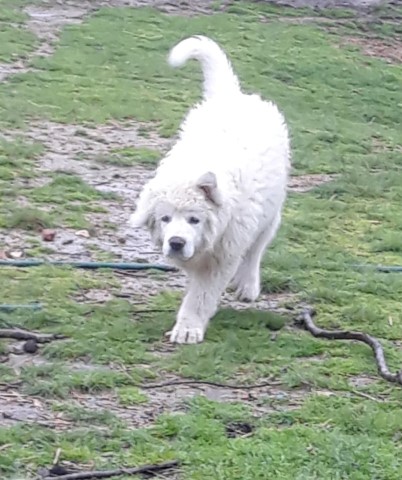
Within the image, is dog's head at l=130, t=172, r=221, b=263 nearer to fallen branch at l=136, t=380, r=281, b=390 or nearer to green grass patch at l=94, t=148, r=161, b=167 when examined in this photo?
fallen branch at l=136, t=380, r=281, b=390

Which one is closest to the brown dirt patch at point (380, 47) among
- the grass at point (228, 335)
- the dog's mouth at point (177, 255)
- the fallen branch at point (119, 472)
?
the grass at point (228, 335)

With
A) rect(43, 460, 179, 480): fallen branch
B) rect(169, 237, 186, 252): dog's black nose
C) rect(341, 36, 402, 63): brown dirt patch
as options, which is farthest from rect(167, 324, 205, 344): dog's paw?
rect(341, 36, 402, 63): brown dirt patch

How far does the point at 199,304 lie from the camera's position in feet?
20.3

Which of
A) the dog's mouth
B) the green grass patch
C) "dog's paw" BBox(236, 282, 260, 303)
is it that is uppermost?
the dog's mouth

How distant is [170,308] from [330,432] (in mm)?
1808

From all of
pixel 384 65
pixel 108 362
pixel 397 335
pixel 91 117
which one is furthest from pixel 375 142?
pixel 108 362

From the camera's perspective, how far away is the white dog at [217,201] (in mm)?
5895

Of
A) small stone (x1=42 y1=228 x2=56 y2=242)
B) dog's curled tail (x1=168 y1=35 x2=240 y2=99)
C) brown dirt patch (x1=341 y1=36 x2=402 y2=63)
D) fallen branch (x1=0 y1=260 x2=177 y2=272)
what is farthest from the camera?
brown dirt patch (x1=341 y1=36 x2=402 y2=63)

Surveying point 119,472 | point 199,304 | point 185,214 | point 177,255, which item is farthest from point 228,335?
point 119,472

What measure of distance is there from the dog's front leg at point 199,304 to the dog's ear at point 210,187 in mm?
454

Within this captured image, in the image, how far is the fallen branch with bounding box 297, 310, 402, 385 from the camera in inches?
226

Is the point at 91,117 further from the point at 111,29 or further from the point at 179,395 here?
the point at 179,395

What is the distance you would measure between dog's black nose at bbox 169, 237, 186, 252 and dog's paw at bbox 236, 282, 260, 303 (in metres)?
1.16

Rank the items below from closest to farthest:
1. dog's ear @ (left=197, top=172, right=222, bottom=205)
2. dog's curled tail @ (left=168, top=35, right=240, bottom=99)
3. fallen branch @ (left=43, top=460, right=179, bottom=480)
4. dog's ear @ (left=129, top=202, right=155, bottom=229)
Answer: fallen branch @ (left=43, top=460, right=179, bottom=480) < dog's ear @ (left=197, top=172, right=222, bottom=205) < dog's ear @ (left=129, top=202, right=155, bottom=229) < dog's curled tail @ (left=168, top=35, right=240, bottom=99)
